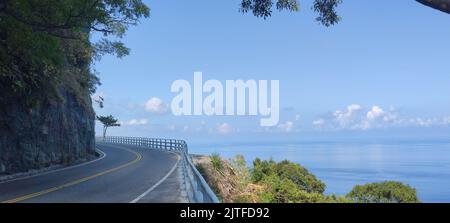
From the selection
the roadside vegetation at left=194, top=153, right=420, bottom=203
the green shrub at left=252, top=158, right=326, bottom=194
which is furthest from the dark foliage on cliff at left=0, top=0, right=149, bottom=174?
the green shrub at left=252, top=158, right=326, bottom=194

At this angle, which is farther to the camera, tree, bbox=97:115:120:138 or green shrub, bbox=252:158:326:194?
tree, bbox=97:115:120:138

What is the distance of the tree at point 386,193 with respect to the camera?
5450 cm

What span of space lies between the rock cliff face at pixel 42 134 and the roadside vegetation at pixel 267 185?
8.73 meters

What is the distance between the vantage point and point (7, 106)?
25.1m

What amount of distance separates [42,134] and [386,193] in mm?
40298

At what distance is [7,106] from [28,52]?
620cm

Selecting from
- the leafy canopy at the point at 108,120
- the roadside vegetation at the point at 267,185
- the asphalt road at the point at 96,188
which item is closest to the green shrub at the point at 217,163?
the roadside vegetation at the point at 267,185

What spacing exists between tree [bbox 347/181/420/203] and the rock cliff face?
31075 millimetres

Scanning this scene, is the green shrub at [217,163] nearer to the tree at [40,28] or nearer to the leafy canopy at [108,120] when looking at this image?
the tree at [40,28]

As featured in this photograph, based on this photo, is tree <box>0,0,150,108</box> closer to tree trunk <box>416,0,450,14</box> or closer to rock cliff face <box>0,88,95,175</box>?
rock cliff face <box>0,88,95,175</box>

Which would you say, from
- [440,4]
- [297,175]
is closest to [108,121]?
[297,175]

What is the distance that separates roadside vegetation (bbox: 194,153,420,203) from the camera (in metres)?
30.5
